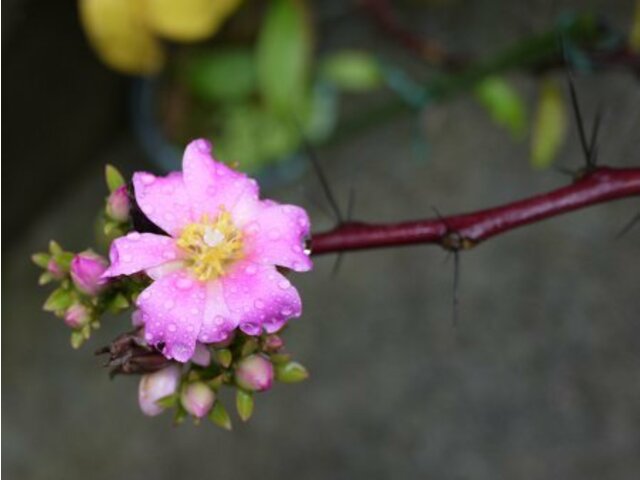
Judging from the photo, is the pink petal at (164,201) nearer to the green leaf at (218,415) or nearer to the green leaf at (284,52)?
the green leaf at (218,415)

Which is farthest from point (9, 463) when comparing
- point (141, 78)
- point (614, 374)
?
point (614, 374)

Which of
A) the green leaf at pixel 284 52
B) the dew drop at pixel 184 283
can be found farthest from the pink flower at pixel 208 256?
the green leaf at pixel 284 52

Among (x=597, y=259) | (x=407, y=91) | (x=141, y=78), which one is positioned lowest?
(x=597, y=259)

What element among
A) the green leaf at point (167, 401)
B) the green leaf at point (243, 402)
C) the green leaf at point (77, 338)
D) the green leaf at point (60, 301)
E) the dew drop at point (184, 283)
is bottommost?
the green leaf at point (243, 402)

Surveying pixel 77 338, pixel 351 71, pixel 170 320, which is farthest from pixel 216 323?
pixel 351 71

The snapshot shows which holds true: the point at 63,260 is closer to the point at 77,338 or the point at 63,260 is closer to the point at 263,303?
the point at 77,338

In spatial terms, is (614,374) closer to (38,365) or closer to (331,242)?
(38,365)
